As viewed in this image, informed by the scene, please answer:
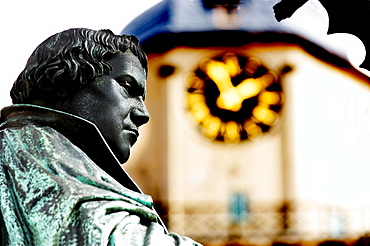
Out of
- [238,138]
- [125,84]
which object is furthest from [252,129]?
[125,84]

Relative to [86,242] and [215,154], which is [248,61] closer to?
[215,154]

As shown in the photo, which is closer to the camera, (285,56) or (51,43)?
(51,43)

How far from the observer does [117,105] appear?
11.7ft

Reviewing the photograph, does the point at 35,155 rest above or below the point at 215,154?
above

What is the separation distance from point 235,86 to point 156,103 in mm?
2483

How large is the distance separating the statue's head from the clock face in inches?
1564

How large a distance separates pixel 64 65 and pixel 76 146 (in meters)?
0.18

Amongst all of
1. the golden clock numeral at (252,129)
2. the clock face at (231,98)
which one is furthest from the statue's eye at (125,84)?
the golden clock numeral at (252,129)

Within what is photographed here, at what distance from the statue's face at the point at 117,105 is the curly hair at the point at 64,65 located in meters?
0.02

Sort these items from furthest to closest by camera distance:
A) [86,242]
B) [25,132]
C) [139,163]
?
[139,163] < [25,132] < [86,242]

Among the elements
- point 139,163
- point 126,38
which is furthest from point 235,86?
point 126,38

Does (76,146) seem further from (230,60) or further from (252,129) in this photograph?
(252,129)

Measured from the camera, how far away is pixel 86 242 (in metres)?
3.24

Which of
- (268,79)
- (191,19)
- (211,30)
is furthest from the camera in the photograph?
(268,79)
